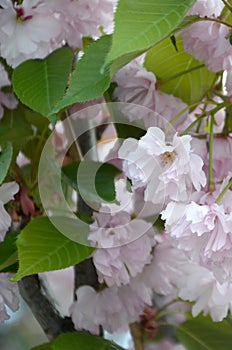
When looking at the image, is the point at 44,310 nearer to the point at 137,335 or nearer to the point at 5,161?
the point at 137,335

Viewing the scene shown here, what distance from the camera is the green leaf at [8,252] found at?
0.66 metres

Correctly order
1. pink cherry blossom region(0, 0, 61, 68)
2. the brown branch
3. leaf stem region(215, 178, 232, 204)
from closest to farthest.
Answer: leaf stem region(215, 178, 232, 204) < pink cherry blossom region(0, 0, 61, 68) < the brown branch

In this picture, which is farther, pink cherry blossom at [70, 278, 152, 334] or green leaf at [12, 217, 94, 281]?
pink cherry blossom at [70, 278, 152, 334]

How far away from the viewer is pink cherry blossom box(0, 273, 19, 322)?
25.9 inches

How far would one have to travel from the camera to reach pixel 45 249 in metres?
0.61

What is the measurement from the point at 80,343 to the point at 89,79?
10.0 inches

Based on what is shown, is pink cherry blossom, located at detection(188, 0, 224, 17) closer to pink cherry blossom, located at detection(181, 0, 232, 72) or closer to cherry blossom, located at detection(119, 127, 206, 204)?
pink cherry blossom, located at detection(181, 0, 232, 72)

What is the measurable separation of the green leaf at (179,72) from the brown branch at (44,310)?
227 mm

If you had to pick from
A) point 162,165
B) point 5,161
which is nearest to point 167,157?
point 162,165

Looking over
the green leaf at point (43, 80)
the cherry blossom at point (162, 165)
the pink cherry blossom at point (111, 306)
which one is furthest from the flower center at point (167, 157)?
the pink cherry blossom at point (111, 306)

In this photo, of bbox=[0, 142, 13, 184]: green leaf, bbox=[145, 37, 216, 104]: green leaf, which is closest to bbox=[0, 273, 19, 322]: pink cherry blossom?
bbox=[0, 142, 13, 184]: green leaf

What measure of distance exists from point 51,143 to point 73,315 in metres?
0.17

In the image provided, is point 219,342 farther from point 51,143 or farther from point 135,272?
point 51,143

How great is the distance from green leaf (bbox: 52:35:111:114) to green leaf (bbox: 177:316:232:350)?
339mm
